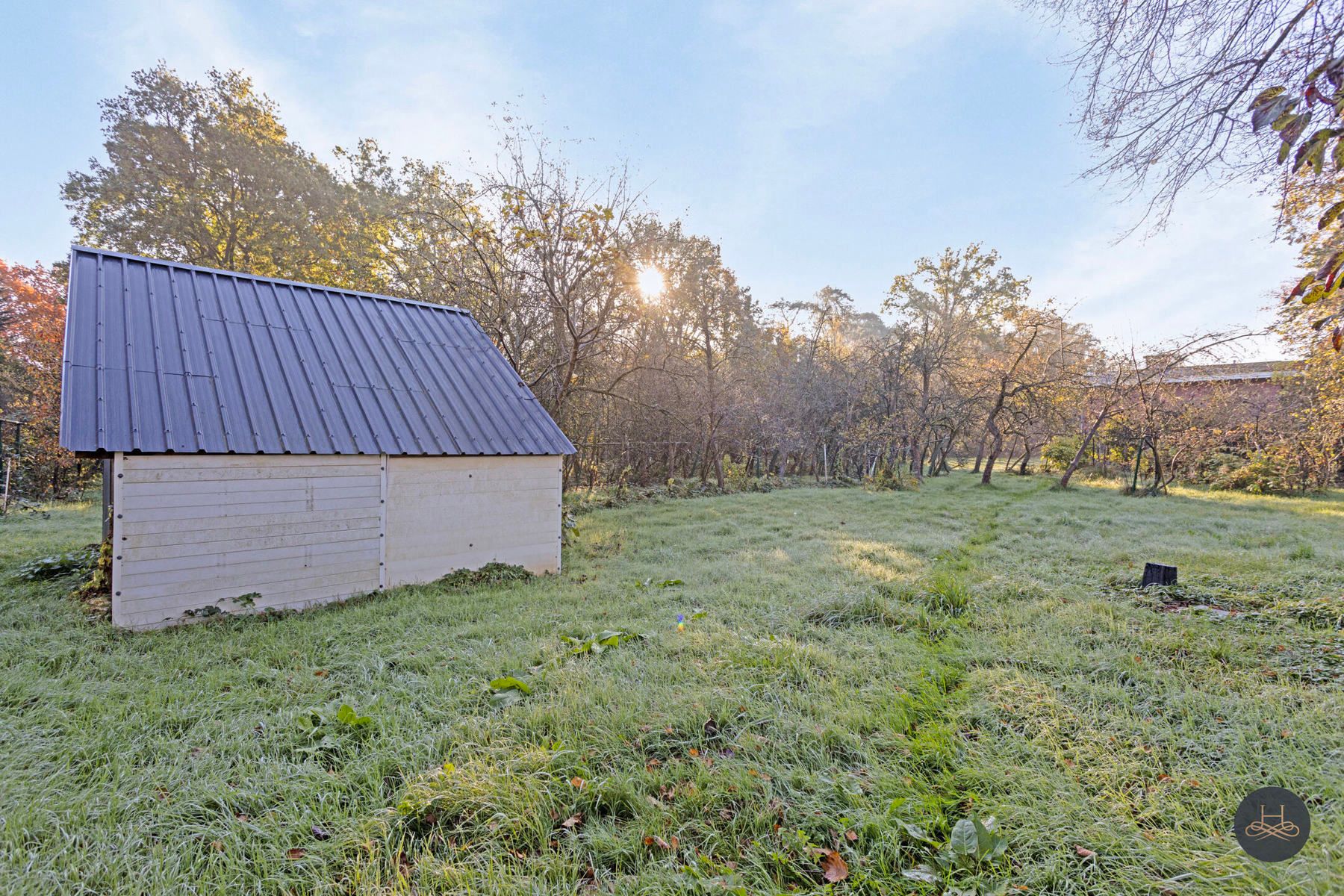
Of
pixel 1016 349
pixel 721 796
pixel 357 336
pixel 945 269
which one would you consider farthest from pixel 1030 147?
pixel 945 269

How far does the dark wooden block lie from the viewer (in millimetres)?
4719

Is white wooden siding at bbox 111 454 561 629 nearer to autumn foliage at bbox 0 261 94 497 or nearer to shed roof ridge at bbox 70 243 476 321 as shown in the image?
shed roof ridge at bbox 70 243 476 321

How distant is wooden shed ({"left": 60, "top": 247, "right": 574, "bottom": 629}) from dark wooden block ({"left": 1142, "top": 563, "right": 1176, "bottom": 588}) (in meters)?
6.42

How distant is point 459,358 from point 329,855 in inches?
253

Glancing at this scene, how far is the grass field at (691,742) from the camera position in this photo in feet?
5.81

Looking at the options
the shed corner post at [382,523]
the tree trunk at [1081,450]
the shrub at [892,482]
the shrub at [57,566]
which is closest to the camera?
the shed corner post at [382,523]

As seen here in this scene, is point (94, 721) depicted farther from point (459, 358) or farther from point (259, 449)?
point (459, 358)

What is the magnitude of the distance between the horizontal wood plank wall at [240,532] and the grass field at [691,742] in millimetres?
381

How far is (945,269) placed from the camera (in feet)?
74.9

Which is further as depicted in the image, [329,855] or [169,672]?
[169,672]

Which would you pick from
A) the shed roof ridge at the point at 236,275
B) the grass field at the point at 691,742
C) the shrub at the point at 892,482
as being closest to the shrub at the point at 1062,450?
the shrub at the point at 892,482

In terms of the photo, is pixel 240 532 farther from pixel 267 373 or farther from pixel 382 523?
pixel 267 373

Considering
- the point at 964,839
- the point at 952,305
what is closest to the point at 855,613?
the point at 964,839

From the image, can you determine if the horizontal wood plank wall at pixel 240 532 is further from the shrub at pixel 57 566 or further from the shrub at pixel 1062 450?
the shrub at pixel 1062 450
